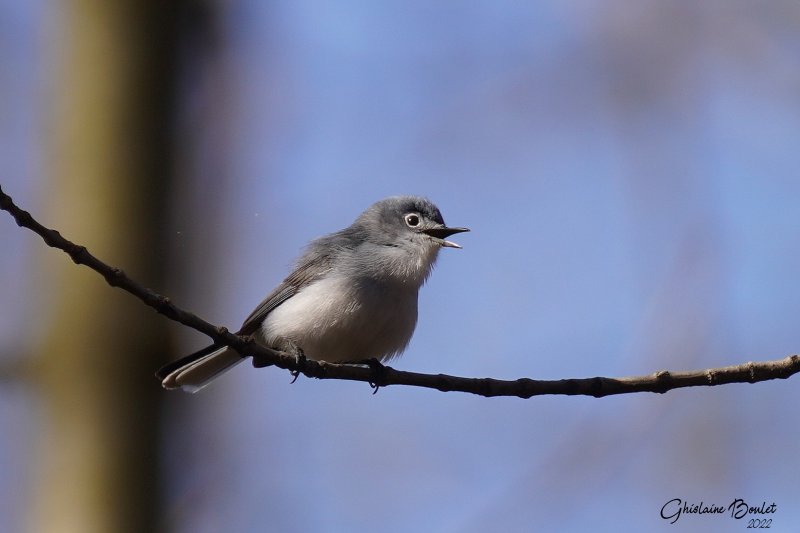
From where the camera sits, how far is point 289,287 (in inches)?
172

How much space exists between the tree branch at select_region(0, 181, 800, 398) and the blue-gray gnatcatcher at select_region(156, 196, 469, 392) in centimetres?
86

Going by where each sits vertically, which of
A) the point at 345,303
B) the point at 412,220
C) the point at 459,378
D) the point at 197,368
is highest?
the point at 412,220

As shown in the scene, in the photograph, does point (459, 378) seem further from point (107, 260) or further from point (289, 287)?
point (289, 287)

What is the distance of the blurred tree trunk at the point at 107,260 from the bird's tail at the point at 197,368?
0.07m

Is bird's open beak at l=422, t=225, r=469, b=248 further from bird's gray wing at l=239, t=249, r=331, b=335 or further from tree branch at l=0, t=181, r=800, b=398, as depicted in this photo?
tree branch at l=0, t=181, r=800, b=398

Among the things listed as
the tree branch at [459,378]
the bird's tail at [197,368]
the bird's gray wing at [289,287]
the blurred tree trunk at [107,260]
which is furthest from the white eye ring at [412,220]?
the tree branch at [459,378]

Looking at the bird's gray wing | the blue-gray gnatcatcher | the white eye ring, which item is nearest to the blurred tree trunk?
the blue-gray gnatcatcher

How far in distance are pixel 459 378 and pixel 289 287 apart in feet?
5.43

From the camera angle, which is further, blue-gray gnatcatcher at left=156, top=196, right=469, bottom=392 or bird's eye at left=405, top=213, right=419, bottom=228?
bird's eye at left=405, top=213, right=419, bottom=228

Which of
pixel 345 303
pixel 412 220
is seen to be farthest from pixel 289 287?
pixel 412 220

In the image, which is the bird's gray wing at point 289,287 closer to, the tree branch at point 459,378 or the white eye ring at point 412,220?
the white eye ring at point 412,220

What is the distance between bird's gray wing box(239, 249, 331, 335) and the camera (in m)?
4.35

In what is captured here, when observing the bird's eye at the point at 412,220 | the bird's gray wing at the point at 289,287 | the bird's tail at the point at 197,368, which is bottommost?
the bird's tail at the point at 197,368

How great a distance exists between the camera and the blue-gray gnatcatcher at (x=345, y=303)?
4.01 meters
